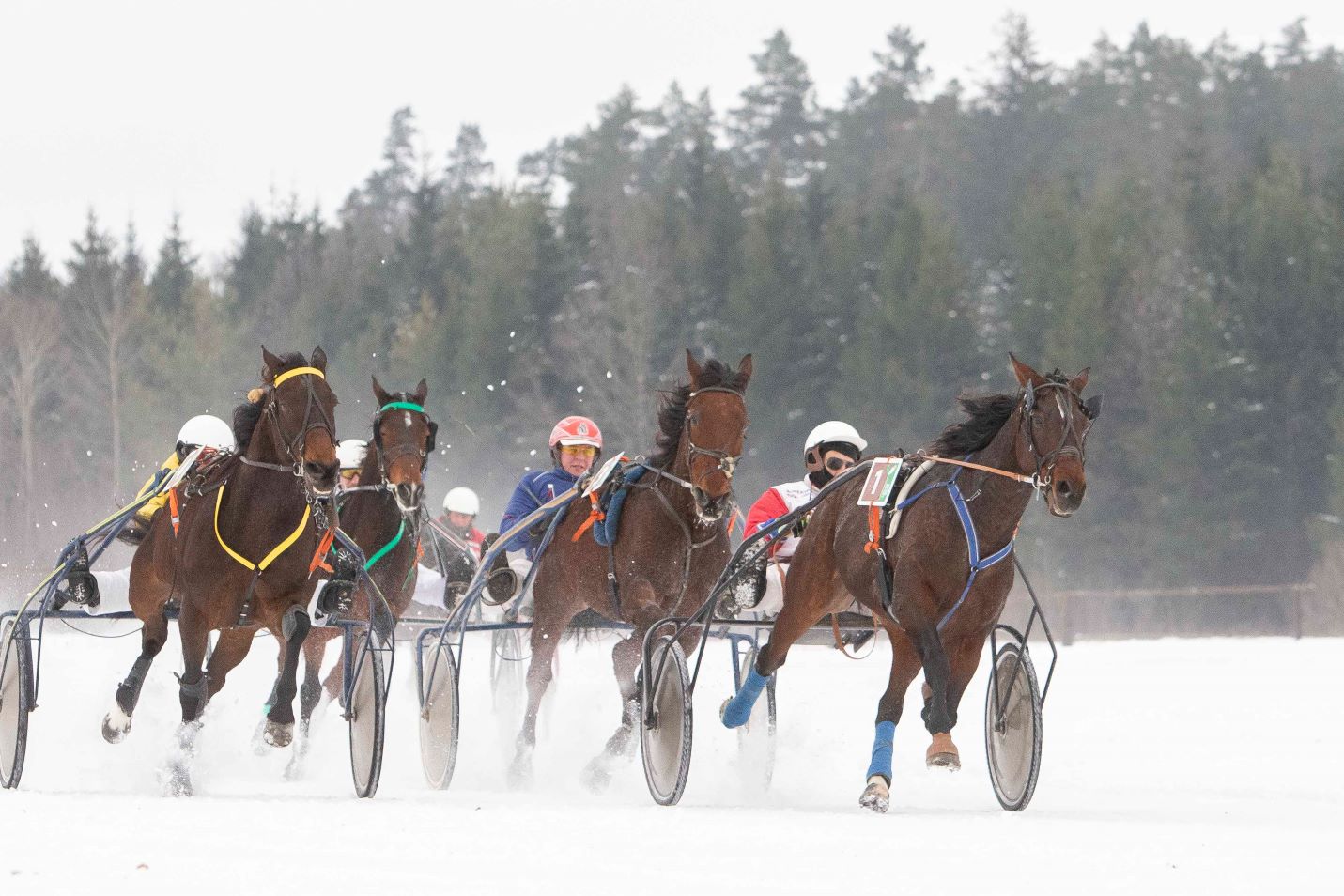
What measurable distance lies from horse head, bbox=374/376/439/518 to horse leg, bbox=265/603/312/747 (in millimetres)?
1152

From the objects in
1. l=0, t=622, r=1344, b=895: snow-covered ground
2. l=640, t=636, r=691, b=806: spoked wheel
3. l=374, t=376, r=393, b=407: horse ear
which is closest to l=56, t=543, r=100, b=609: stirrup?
l=0, t=622, r=1344, b=895: snow-covered ground

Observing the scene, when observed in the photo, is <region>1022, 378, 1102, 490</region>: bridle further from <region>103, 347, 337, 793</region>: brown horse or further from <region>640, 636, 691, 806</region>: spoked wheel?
<region>103, 347, 337, 793</region>: brown horse

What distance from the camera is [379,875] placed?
5766 millimetres

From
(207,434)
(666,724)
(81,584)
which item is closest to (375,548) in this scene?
(207,434)

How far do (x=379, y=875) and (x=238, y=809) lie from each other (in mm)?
1962

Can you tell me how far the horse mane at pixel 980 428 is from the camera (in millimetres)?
8680

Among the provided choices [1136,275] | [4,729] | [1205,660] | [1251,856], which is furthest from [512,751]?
[1136,275]

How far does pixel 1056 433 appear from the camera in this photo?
8125mm

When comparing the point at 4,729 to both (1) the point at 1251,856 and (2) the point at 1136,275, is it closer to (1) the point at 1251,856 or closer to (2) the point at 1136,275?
(1) the point at 1251,856

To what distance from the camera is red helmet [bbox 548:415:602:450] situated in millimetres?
11531

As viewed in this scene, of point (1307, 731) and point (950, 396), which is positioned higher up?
point (950, 396)

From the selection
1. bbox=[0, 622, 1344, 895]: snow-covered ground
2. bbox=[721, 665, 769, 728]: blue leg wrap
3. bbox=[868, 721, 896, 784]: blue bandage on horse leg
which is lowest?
bbox=[0, 622, 1344, 895]: snow-covered ground

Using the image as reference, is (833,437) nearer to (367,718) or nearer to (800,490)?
(800,490)

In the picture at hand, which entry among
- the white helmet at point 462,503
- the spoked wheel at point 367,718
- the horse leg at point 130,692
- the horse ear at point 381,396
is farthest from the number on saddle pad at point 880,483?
the white helmet at point 462,503
